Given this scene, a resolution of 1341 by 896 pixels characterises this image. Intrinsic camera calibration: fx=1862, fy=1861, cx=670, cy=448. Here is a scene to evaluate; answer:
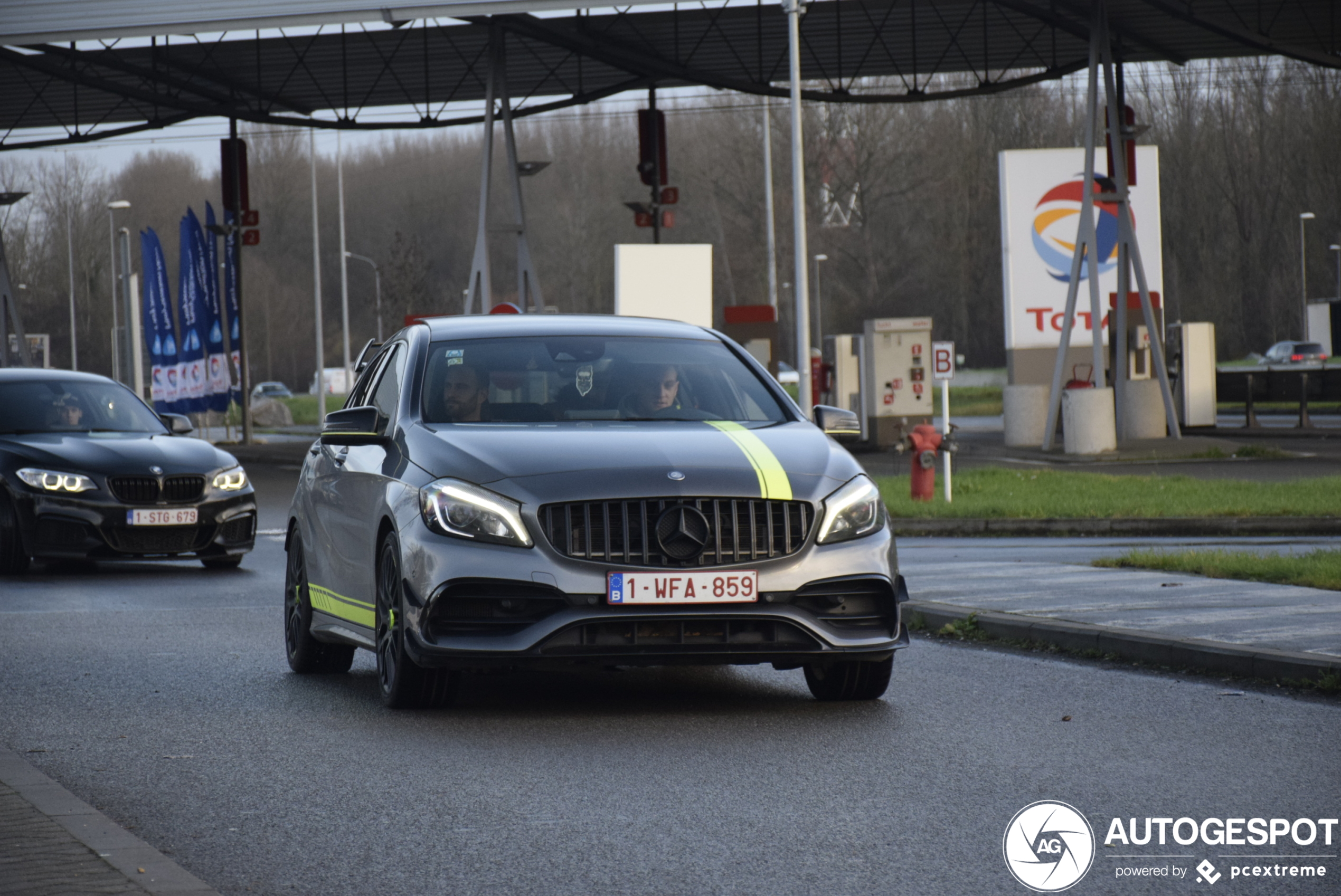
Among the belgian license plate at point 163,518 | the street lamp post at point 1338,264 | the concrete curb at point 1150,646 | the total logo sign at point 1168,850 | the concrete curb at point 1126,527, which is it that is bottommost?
the concrete curb at point 1126,527

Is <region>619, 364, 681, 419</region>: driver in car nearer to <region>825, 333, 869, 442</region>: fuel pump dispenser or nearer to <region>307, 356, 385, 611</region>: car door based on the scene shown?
<region>307, 356, 385, 611</region>: car door

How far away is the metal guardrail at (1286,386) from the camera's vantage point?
124ft

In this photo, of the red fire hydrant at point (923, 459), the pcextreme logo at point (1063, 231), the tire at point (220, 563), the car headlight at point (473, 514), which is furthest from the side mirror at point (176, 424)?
the pcextreme logo at point (1063, 231)

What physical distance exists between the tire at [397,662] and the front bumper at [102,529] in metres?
7.68

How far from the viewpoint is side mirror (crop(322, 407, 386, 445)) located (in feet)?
27.3

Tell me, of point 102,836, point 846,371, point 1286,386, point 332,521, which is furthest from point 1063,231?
point 102,836

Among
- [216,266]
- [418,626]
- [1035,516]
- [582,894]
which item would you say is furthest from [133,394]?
[216,266]

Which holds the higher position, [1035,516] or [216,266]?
[216,266]

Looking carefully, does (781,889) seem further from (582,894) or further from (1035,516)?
(1035,516)

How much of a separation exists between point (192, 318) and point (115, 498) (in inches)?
1199

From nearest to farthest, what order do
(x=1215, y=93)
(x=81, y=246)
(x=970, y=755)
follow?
(x=970, y=755)
(x=1215, y=93)
(x=81, y=246)

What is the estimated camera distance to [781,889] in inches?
189

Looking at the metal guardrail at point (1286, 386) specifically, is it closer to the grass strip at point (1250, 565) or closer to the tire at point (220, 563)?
the grass strip at point (1250, 565)

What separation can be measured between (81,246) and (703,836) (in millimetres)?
100513
